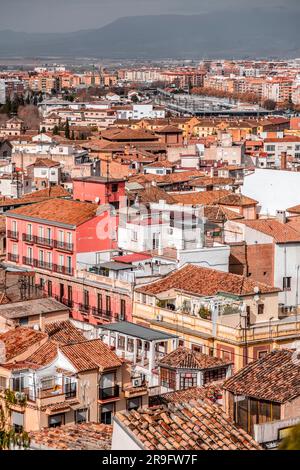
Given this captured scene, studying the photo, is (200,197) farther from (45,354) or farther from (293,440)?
(293,440)

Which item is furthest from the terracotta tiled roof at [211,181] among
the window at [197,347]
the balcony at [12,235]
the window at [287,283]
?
the window at [197,347]

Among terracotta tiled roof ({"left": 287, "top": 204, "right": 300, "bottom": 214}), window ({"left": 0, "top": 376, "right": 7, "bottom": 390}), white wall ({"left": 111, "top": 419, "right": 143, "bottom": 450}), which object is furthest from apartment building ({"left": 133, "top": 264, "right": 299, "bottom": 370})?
terracotta tiled roof ({"left": 287, "top": 204, "right": 300, "bottom": 214})

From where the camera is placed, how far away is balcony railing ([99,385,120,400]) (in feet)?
23.6

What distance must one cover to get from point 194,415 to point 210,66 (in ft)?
424

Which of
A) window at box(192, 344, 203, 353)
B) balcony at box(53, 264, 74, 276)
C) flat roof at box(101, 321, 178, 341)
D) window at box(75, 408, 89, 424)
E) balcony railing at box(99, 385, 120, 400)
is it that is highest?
balcony railing at box(99, 385, 120, 400)

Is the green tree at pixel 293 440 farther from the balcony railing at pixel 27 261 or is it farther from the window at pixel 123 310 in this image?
the balcony railing at pixel 27 261

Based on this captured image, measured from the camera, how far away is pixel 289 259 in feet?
40.5

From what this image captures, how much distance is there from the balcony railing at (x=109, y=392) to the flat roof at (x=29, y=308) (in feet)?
8.45

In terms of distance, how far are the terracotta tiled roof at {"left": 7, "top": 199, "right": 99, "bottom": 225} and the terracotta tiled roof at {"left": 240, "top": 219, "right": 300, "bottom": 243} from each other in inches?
65.6

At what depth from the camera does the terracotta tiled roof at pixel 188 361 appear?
812cm

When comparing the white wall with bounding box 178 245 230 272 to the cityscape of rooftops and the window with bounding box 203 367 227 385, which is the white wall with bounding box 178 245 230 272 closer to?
the cityscape of rooftops

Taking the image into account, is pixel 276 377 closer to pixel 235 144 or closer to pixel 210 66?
pixel 235 144

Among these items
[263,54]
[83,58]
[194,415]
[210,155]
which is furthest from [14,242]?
[263,54]

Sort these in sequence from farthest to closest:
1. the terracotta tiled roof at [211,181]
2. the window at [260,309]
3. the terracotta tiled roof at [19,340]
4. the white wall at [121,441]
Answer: the terracotta tiled roof at [211,181] → the window at [260,309] → the terracotta tiled roof at [19,340] → the white wall at [121,441]
